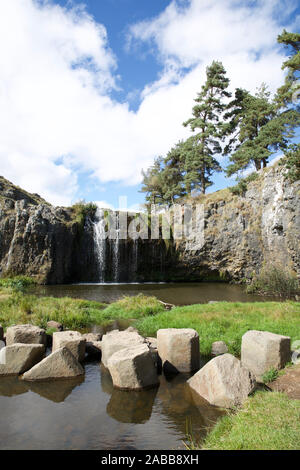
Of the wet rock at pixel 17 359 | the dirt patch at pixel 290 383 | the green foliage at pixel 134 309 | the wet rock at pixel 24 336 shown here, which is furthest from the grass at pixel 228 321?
the wet rock at pixel 17 359

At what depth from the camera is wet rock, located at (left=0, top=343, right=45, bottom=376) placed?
23.2 feet

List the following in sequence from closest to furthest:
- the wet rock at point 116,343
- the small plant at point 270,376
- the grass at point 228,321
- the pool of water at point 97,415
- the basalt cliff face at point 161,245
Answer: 1. the pool of water at point 97,415
2. the small plant at point 270,376
3. the wet rock at point 116,343
4. the grass at point 228,321
5. the basalt cliff face at point 161,245

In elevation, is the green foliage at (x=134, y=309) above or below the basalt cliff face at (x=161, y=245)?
below

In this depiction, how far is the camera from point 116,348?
25.2 feet

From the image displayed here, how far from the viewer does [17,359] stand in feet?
23.5

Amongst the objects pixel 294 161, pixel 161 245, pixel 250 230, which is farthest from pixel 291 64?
pixel 161 245

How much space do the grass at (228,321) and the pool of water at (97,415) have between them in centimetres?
287

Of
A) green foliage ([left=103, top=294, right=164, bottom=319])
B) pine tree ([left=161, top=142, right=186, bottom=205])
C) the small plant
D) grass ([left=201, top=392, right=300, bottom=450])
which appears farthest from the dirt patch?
pine tree ([left=161, top=142, right=186, bottom=205])

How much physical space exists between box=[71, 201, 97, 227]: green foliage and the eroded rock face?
29.4 metres

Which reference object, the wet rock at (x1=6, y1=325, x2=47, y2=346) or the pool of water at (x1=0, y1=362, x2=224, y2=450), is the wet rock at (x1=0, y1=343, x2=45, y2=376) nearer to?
the pool of water at (x1=0, y1=362, x2=224, y2=450)

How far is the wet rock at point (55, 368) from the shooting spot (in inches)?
267

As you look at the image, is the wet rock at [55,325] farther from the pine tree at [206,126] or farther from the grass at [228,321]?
the pine tree at [206,126]
